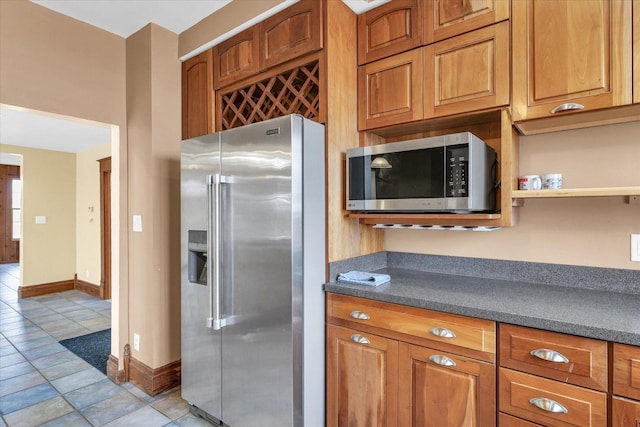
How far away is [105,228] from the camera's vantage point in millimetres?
5344

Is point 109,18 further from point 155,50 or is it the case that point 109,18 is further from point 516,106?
point 516,106

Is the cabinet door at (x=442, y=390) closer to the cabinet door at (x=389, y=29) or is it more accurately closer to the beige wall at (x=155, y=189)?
the cabinet door at (x=389, y=29)

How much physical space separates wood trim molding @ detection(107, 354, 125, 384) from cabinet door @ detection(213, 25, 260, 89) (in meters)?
2.26

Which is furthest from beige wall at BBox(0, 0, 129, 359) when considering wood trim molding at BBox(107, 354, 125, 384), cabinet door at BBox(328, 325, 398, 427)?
cabinet door at BBox(328, 325, 398, 427)

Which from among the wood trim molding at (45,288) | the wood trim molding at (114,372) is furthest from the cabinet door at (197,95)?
the wood trim molding at (45,288)

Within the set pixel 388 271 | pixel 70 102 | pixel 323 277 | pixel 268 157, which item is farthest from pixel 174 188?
pixel 388 271

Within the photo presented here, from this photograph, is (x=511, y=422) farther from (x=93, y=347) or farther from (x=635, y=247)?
(x=93, y=347)

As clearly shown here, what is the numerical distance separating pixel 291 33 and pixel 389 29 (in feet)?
1.86

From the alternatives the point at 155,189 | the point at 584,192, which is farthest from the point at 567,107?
the point at 155,189

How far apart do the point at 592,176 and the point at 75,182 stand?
22.9 ft

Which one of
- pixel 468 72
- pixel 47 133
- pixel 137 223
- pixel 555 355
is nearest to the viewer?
pixel 555 355

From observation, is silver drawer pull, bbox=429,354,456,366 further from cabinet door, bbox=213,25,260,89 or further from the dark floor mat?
the dark floor mat

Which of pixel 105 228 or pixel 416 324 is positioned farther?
pixel 105 228

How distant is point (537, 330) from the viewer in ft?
4.27
